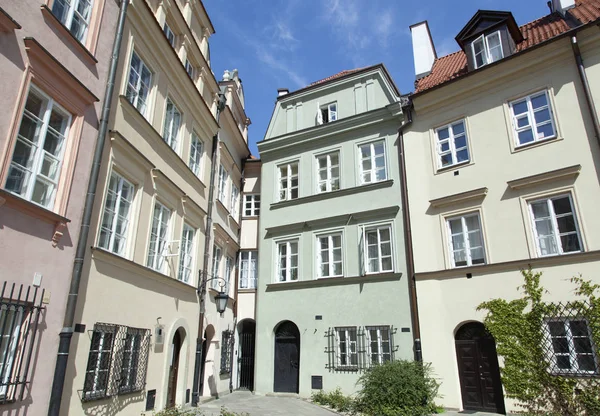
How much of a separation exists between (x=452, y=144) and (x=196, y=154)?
8.56 meters

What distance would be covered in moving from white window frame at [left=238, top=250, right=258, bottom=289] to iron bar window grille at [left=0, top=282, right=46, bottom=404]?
11.1 meters

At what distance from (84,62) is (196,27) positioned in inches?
283

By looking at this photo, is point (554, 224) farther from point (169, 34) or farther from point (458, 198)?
point (169, 34)

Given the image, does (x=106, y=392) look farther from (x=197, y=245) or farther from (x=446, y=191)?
(x=446, y=191)

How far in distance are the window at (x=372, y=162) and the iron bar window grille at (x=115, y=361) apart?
9265 mm

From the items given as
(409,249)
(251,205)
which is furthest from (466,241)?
(251,205)

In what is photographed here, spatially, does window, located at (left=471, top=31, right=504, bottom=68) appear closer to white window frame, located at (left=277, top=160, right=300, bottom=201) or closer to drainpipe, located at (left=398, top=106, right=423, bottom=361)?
drainpipe, located at (left=398, top=106, right=423, bottom=361)

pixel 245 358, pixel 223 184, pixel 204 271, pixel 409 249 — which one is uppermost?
pixel 223 184

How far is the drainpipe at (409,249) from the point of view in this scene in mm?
13094

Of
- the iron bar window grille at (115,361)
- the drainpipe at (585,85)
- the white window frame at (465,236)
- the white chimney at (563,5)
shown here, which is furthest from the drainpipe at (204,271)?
the white chimney at (563,5)

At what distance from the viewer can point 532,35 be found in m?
14.4

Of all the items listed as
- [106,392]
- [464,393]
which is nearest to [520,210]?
[464,393]

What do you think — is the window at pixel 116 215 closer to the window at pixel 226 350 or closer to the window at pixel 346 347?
the window at pixel 226 350

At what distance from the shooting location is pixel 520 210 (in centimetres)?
1214
